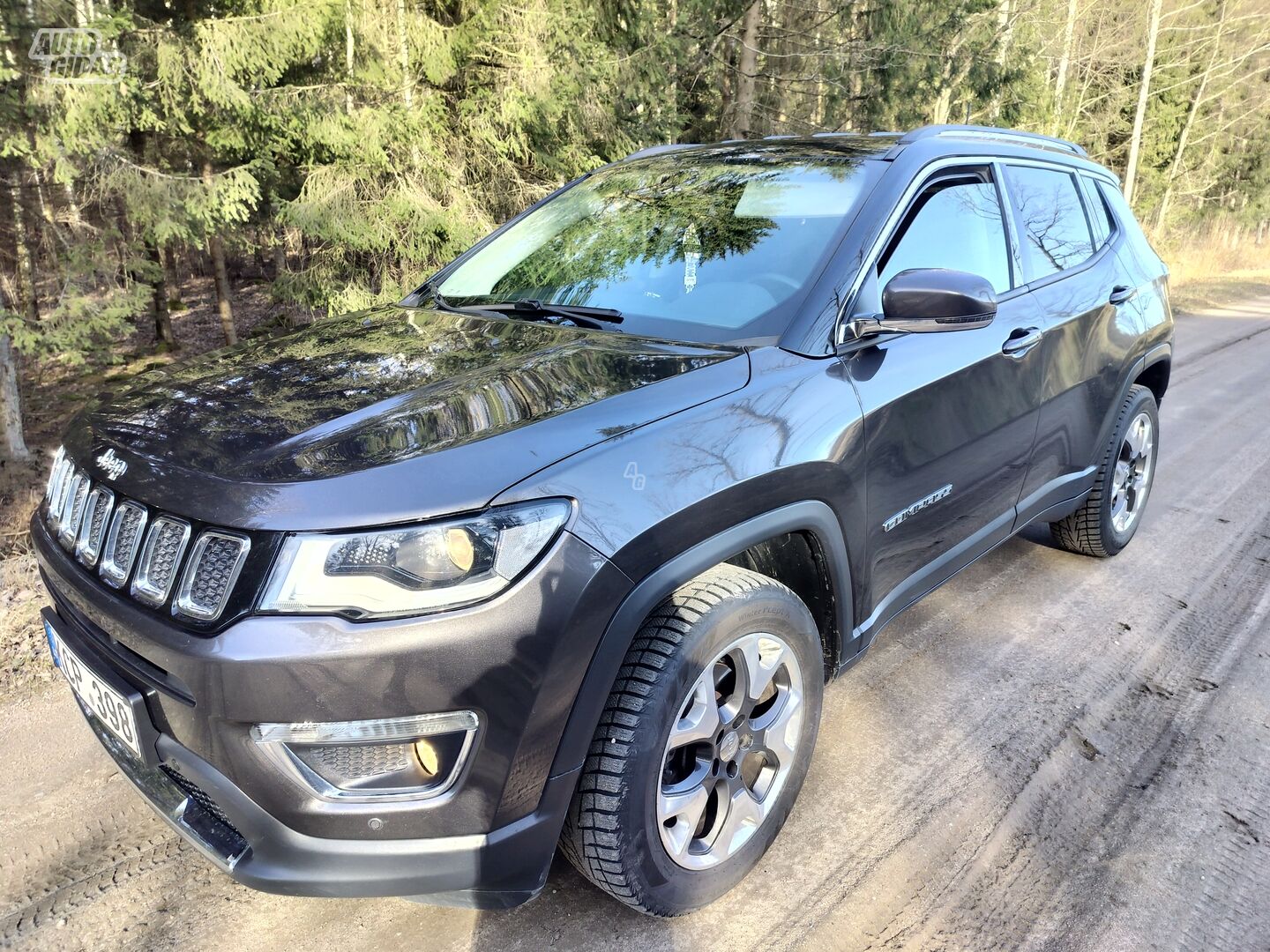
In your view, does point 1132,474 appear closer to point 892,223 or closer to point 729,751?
point 892,223

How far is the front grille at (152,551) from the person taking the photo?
1.62 metres

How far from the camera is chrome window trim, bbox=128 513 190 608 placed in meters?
1.68

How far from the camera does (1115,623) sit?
3646mm

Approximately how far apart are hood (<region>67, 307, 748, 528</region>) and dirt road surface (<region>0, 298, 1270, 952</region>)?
1.09 metres

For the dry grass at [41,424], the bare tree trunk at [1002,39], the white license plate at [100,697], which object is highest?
the bare tree trunk at [1002,39]

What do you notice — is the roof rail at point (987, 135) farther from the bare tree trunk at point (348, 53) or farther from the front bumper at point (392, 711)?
the bare tree trunk at point (348, 53)

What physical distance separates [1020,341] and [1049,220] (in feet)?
2.66

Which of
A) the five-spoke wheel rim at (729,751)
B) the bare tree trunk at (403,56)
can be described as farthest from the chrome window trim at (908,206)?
the bare tree trunk at (403,56)

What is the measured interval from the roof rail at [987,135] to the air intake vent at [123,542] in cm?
253

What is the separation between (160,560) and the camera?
173cm

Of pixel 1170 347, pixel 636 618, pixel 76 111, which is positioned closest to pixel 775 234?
pixel 636 618

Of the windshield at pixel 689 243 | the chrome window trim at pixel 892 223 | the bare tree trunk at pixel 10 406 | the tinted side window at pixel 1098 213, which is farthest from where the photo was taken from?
the bare tree trunk at pixel 10 406

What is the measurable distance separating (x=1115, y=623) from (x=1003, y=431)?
4.14ft

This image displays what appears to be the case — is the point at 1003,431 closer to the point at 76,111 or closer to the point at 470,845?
the point at 470,845
